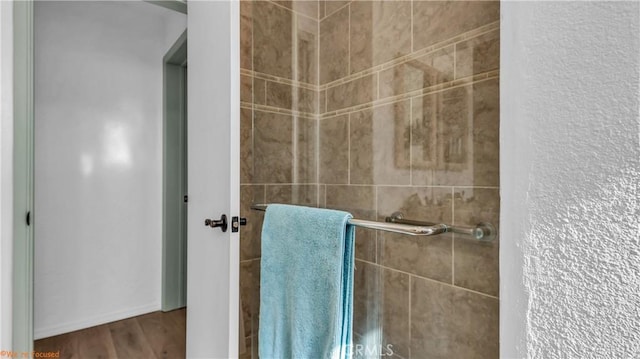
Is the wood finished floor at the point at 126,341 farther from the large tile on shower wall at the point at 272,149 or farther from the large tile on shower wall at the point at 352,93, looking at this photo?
the large tile on shower wall at the point at 352,93

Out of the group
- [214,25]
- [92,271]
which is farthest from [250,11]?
[92,271]

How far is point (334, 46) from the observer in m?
1.11

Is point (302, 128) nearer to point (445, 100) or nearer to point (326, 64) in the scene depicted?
point (326, 64)

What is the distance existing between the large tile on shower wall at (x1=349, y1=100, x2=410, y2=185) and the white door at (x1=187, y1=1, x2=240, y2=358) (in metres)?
0.38

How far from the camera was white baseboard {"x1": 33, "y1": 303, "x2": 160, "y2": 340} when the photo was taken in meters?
2.03

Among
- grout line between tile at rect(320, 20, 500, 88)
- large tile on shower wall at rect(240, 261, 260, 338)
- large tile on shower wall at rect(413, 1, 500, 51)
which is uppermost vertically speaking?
large tile on shower wall at rect(413, 1, 500, 51)

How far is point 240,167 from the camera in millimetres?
1067

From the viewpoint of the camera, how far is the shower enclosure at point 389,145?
780mm

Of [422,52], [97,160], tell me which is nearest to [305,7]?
[422,52]

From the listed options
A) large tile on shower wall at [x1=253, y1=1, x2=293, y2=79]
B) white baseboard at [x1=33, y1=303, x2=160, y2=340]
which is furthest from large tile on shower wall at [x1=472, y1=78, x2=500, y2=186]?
white baseboard at [x1=33, y1=303, x2=160, y2=340]

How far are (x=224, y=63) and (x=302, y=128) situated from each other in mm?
330

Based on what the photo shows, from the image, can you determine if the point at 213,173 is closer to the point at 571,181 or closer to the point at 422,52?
Result: the point at 422,52

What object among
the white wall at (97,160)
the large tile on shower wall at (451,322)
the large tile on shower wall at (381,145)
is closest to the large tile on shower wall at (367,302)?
the large tile on shower wall at (451,322)

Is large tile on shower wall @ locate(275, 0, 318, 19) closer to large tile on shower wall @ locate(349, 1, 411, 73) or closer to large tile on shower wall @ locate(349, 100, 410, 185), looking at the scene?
large tile on shower wall @ locate(349, 1, 411, 73)
